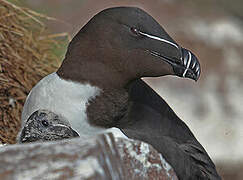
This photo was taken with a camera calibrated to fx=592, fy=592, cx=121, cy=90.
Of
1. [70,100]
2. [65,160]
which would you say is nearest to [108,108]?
[70,100]

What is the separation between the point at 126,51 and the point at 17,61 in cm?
101

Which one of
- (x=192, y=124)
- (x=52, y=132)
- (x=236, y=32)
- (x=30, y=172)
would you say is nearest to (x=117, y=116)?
(x=52, y=132)

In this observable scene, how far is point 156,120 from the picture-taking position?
3.06 meters

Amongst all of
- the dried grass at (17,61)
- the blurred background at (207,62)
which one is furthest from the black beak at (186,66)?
the blurred background at (207,62)

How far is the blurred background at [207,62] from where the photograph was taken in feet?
21.4

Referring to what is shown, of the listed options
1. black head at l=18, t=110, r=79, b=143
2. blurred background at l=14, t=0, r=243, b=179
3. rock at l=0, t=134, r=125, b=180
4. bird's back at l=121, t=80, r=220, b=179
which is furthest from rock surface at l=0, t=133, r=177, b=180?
blurred background at l=14, t=0, r=243, b=179

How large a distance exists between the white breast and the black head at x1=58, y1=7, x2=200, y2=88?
0.05m

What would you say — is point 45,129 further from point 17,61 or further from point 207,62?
point 207,62

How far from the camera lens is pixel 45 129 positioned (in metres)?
2.60

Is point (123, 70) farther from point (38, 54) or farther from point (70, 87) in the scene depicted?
point (38, 54)

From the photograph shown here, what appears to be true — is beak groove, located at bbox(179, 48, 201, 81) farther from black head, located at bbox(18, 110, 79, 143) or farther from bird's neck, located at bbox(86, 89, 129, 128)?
black head, located at bbox(18, 110, 79, 143)

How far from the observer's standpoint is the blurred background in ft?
21.4

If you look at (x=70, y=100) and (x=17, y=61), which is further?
(x=17, y=61)

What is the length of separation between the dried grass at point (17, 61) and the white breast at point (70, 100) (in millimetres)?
511
